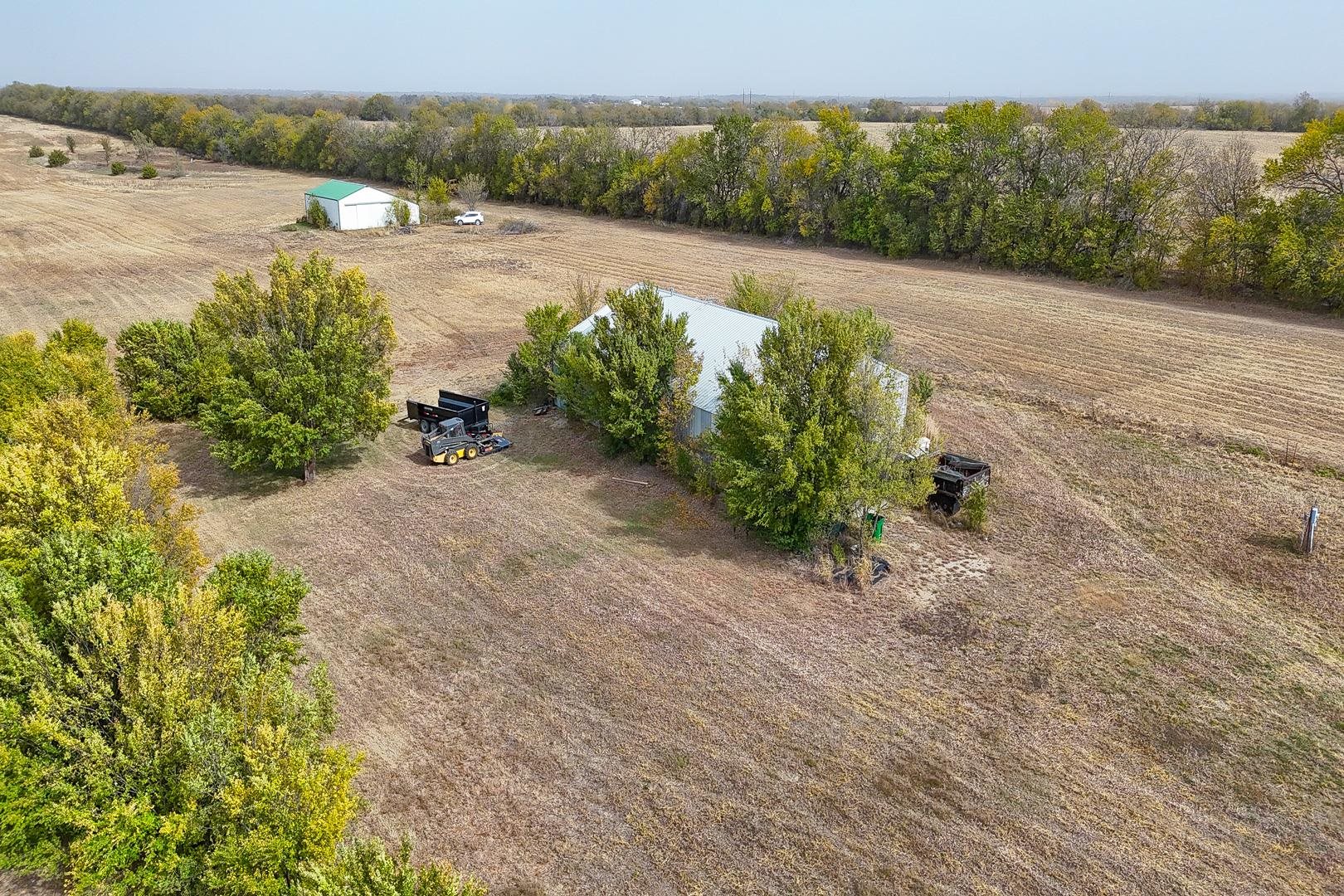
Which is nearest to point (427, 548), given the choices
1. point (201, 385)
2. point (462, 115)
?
point (201, 385)

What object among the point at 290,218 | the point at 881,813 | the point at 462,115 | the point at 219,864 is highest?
the point at 462,115

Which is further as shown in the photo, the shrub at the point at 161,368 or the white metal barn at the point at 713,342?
the shrub at the point at 161,368

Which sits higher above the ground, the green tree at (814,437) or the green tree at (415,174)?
the green tree at (415,174)

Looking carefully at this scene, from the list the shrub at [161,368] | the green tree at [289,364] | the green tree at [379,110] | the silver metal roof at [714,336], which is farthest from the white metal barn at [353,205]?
the green tree at [379,110]

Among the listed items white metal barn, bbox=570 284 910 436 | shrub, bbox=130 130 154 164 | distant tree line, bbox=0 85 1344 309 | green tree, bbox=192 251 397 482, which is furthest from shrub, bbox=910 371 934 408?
shrub, bbox=130 130 154 164

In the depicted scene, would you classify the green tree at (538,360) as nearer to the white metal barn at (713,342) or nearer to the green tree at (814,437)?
the white metal barn at (713,342)

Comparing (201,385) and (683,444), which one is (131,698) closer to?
(683,444)

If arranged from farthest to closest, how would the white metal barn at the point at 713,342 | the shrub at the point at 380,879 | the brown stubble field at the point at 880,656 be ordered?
the white metal barn at the point at 713,342 → the brown stubble field at the point at 880,656 → the shrub at the point at 380,879
